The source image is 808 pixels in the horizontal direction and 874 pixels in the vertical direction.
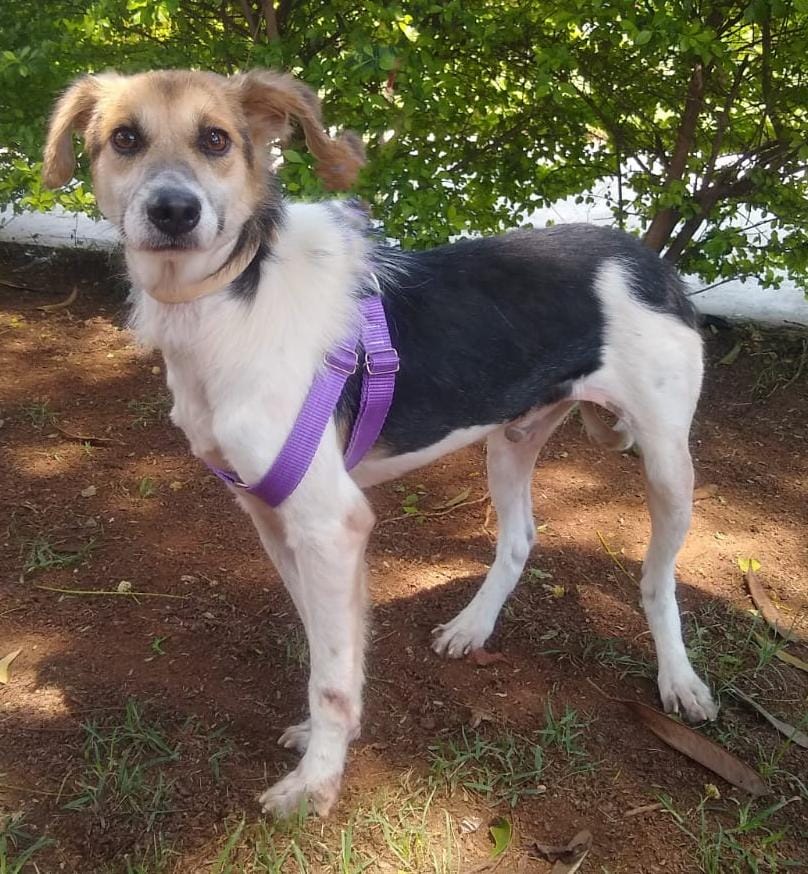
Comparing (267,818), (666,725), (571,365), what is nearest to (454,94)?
(571,365)

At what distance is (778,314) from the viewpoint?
19.9 feet

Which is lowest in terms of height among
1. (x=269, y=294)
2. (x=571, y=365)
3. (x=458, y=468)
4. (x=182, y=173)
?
(x=458, y=468)

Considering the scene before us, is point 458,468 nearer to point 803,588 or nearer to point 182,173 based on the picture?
point 803,588

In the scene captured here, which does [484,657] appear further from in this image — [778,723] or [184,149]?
[184,149]

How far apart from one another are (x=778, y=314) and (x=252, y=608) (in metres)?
4.57

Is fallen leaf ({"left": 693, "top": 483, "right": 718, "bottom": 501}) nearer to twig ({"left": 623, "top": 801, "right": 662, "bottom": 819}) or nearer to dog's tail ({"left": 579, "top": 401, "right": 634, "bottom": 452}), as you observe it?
dog's tail ({"left": 579, "top": 401, "right": 634, "bottom": 452})

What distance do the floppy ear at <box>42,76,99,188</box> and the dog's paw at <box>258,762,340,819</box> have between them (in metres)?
1.94

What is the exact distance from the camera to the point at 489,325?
2.58 metres

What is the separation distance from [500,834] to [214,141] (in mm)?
2145

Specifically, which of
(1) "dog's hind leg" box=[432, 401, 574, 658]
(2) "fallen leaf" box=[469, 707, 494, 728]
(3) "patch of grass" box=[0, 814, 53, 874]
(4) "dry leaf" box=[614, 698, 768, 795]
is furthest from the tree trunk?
(3) "patch of grass" box=[0, 814, 53, 874]

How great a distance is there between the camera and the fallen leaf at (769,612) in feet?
10.9

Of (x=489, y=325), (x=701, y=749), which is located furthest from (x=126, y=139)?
(x=701, y=749)

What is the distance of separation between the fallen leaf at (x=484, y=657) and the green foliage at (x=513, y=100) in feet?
7.80

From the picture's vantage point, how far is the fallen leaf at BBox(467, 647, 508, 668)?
3.16 meters
